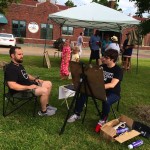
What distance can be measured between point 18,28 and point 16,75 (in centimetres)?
3111

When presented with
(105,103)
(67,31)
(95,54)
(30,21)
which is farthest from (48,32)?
(105,103)

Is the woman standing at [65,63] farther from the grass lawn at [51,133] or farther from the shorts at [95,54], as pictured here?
the shorts at [95,54]

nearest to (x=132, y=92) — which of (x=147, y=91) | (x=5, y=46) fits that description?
(x=147, y=91)

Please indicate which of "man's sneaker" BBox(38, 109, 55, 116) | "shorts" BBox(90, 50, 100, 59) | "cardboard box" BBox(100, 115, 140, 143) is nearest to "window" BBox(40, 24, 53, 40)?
"shorts" BBox(90, 50, 100, 59)

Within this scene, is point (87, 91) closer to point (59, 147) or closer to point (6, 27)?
point (59, 147)

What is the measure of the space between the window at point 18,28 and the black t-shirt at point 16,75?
100ft

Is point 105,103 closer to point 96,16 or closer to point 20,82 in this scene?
point 20,82

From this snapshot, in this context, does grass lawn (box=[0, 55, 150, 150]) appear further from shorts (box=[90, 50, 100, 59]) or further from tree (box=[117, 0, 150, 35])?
shorts (box=[90, 50, 100, 59])

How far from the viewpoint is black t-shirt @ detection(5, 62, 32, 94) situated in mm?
5417

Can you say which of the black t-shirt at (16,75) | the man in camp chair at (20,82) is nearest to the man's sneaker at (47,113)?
the man in camp chair at (20,82)

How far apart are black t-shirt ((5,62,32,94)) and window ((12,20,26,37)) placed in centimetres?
3048

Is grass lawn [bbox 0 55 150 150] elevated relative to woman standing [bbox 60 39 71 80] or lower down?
lower down

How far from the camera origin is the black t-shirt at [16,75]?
542 cm

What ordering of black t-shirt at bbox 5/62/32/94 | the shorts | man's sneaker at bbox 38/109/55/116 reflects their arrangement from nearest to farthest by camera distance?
black t-shirt at bbox 5/62/32/94 < man's sneaker at bbox 38/109/55/116 < the shorts
